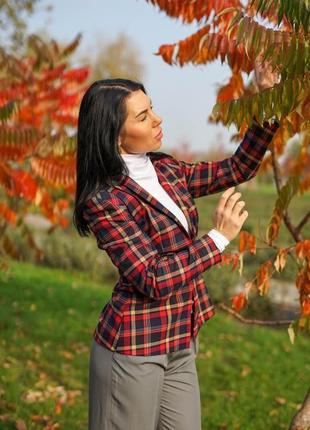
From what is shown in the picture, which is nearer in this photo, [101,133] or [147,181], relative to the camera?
[101,133]

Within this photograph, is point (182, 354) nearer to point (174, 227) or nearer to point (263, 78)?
point (174, 227)

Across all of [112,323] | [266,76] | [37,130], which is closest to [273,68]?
[266,76]

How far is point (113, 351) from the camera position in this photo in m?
2.73

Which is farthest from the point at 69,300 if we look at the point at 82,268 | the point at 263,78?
the point at 263,78

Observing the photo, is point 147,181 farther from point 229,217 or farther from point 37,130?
point 37,130

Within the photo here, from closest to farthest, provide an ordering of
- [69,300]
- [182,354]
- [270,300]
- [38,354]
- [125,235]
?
1. [125,235]
2. [182,354]
3. [38,354]
4. [69,300]
5. [270,300]

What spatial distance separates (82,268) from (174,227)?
37.4 ft

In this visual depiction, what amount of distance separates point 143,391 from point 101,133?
99 centimetres

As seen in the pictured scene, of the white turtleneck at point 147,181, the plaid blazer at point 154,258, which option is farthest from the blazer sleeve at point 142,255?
the white turtleneck at point 147,181

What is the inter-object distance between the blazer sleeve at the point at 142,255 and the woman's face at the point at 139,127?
23 cm

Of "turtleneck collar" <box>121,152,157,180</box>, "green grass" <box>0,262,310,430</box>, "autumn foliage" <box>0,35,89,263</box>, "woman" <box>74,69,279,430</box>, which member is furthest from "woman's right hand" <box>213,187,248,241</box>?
"green grass" <box>0,262,310,430</box>

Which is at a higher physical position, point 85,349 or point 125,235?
point 125,235

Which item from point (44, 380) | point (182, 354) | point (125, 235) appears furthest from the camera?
point (44, 380)

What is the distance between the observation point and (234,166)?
9.90 feet
